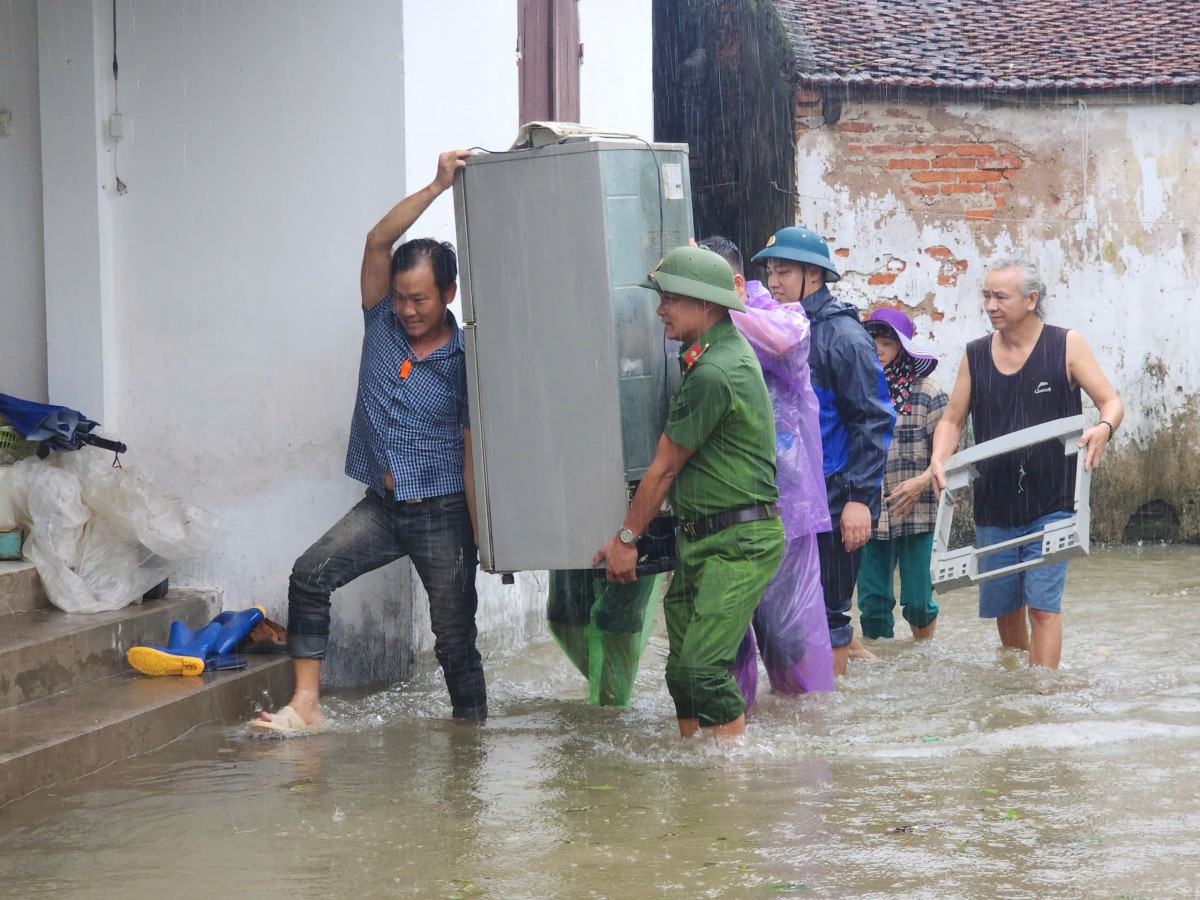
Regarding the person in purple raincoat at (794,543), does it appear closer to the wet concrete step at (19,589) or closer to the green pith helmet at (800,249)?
the green pith helmet at (800,249)

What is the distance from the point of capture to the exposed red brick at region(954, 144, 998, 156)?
41.7 ft

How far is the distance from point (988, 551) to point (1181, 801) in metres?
1.79

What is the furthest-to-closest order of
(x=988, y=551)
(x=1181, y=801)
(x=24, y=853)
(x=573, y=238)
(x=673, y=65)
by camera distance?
(x=673, y=65)
(x=988, y=551)
(x=573, y=238)
(x=1181, y=801)
(x=24, y=853)

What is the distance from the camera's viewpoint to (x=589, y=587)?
5727mm

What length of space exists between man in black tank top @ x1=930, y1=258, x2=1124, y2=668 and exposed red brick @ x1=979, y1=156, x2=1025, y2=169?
6838mm

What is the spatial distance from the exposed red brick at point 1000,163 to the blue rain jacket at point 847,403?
7254 mm

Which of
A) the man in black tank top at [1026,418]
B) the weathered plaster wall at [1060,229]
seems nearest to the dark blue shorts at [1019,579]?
the man in black tank top at [1026,418]

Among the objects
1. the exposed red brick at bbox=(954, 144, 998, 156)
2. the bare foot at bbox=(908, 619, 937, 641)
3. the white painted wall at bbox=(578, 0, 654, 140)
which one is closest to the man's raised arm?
the bare foot at bbox=(908, 619, 937, 641)

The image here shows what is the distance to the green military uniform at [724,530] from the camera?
4898 mm

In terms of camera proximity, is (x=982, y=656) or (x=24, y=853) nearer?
(x=24, y=853)

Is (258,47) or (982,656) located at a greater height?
(258,47)

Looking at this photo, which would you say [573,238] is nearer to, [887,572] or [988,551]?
[988,551]

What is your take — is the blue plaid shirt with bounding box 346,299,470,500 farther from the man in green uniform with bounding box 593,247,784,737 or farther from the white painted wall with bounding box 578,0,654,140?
the white painted wall with bounding box 578,0,654,140

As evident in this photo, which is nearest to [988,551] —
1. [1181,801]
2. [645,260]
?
[1181,801]
